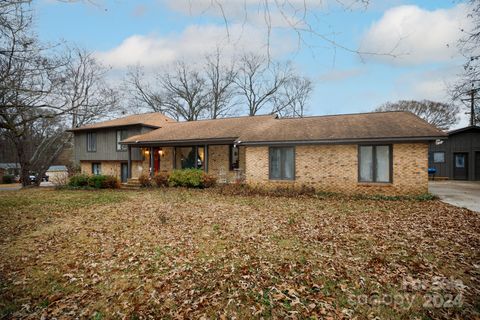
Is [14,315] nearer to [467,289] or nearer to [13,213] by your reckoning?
[467,289]

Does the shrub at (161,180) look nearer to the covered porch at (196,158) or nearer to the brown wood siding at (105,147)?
the covered porch at (196,158)

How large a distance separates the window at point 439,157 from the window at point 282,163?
16.6 meters

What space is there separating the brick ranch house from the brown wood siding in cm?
117

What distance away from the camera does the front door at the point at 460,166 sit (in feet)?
66.0

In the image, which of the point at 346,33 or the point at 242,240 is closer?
the point at 346,33

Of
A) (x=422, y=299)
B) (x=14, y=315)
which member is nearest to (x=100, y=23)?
(x=14, y=315)

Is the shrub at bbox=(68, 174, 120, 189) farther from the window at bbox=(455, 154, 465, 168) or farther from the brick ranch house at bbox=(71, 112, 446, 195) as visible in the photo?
the window at bbox=(455, 154, 465, 168)

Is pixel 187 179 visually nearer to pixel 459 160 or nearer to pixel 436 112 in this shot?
pixel 459 160

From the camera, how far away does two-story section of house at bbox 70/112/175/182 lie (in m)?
20.5

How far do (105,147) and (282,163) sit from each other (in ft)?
54.8

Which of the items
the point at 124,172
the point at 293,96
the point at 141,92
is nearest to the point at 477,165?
the point at 293,96

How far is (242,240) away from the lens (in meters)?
5.73

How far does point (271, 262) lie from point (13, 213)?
974 cm

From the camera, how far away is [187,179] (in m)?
14.8
